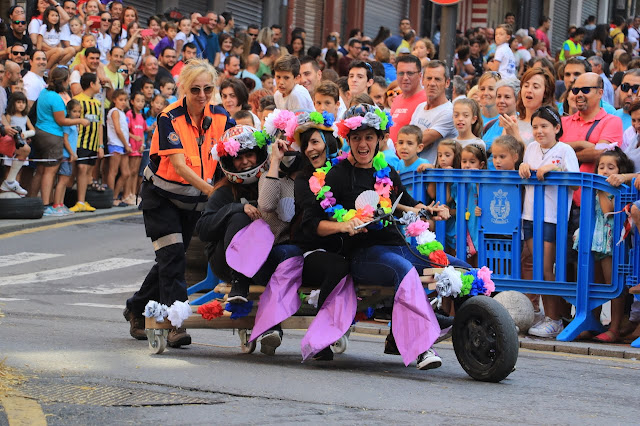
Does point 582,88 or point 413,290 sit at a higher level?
point 582,88

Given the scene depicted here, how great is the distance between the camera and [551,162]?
10242 mm

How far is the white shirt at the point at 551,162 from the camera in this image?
33.4 ft

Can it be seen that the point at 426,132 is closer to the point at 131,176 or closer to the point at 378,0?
the point at 131,176

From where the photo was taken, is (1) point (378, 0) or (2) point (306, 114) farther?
(1) point (378, 0)

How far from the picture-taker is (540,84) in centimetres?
1111

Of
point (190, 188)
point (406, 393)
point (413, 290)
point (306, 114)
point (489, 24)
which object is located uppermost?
point (489, 24)

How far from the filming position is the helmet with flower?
27.1 feet

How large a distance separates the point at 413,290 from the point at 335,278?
0.55 m

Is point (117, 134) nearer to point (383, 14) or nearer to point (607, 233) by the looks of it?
point (607, 233)

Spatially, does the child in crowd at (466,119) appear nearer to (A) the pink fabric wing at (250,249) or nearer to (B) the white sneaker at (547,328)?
(B) the white sneaker at (547,328)

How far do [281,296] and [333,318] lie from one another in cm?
41

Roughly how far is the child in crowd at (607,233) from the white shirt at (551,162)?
0.78 ft

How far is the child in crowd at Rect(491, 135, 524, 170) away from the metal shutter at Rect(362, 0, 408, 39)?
982 inches

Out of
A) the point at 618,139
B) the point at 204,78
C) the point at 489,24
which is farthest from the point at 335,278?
the point at 489,24
